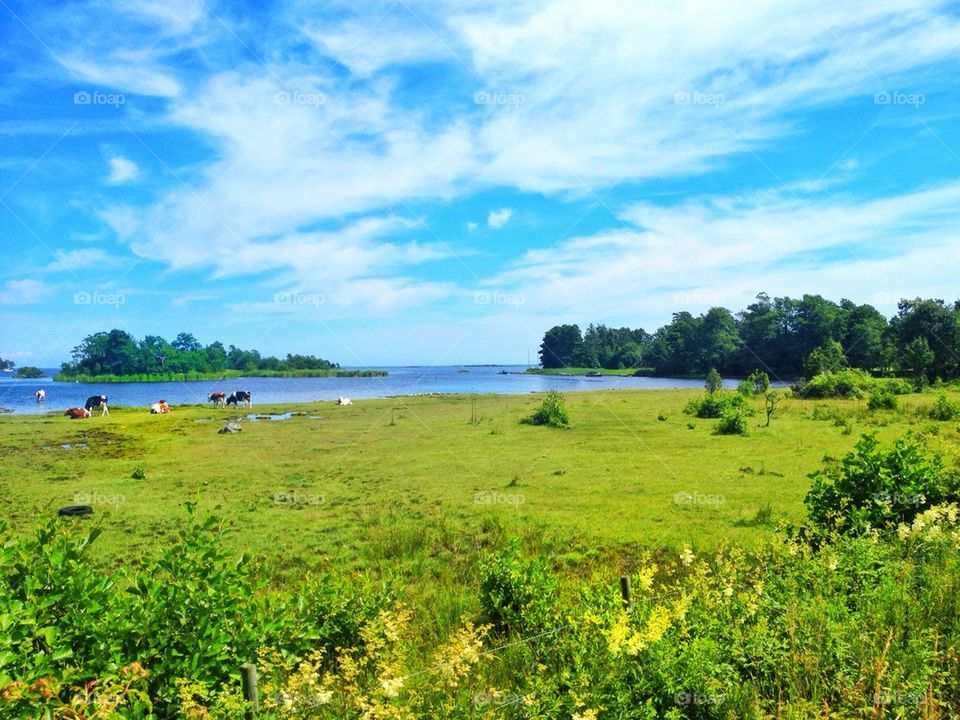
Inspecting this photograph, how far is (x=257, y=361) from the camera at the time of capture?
12525cm

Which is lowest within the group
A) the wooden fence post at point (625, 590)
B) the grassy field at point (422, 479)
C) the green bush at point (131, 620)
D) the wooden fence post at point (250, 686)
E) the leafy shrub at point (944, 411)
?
the grassy field at point (422, 479)

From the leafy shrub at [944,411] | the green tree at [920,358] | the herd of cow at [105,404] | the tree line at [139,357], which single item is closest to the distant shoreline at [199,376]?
the tree line at [139,357]

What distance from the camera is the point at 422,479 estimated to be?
1712 centimetres

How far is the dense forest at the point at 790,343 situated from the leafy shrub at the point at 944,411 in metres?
24.6

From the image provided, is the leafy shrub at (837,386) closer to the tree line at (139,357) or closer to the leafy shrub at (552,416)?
the leafy shrub at (552,416)

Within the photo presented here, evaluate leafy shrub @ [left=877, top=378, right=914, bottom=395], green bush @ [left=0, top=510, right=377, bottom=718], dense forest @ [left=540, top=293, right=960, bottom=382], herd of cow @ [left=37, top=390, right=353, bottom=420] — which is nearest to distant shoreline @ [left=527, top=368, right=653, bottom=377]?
dense forest @ [left=540, top=293, right=960, bottom=382]

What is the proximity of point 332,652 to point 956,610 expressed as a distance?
6038 millimetres

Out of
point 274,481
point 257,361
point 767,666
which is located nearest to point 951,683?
point 767,666

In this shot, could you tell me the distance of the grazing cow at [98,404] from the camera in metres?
36.7

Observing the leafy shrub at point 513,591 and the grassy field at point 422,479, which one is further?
the grassy field at point 422,479

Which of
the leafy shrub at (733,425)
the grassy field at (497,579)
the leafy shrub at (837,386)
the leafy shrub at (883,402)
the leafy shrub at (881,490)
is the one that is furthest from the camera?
the leafy shrub at (837,386)

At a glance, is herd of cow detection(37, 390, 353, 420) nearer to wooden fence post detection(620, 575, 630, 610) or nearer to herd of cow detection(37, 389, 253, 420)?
herd of cow detection(37, 389, 253, 420)

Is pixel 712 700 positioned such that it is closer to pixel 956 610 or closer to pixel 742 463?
pixel 956 610

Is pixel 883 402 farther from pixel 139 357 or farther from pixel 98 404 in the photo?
pixel 139 357
